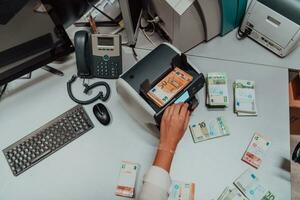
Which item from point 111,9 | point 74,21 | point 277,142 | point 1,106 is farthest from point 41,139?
point 277,142

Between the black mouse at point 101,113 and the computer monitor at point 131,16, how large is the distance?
338 mm

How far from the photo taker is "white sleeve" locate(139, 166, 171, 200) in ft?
2.98

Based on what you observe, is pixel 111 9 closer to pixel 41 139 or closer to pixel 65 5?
pixel 65 5

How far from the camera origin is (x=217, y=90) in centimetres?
116

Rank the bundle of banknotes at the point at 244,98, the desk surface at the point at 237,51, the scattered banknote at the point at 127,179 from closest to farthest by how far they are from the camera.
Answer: the scattered banknote at the point at 127,179 < the bundle of banknotes at the point at 244,98 < the desk surface at the point at 237,51

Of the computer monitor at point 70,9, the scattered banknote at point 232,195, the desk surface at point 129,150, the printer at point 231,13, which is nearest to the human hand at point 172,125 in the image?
the desk surface at point 129,150

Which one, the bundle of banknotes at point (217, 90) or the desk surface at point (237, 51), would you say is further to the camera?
the desk surface at point (237, 51)

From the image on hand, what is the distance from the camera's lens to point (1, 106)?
1.24 metres

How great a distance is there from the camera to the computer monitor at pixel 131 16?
1104mm

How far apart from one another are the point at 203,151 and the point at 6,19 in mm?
901

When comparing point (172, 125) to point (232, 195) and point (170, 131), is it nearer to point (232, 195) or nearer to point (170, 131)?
point (170, 131)

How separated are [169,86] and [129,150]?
0.99ft

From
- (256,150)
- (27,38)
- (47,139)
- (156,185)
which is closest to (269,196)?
(256,150)

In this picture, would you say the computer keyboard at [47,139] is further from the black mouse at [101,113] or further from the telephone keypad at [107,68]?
the telephone keypad at [107,68]
